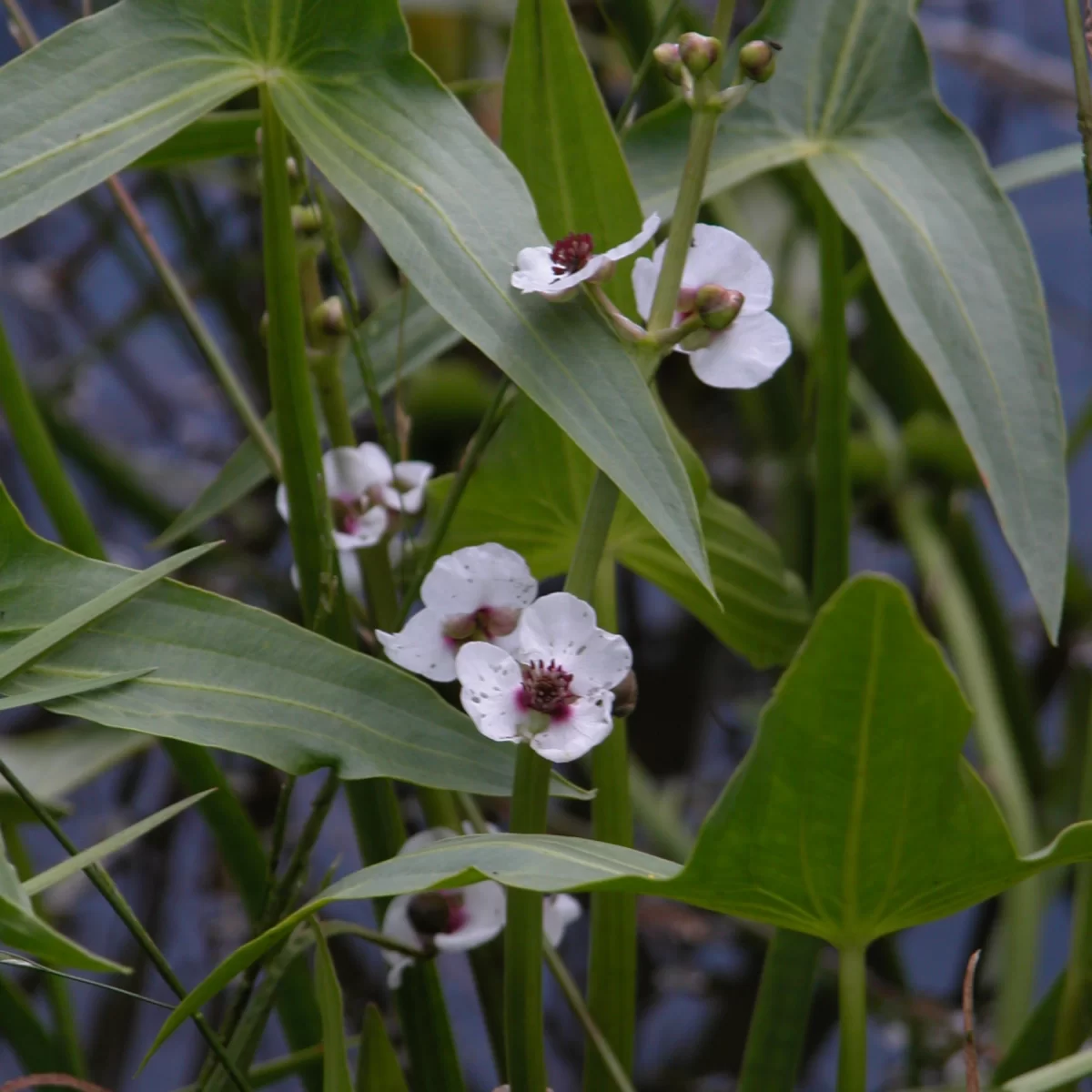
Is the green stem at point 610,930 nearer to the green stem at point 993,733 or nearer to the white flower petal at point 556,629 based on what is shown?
the white flower petal at point 556,629

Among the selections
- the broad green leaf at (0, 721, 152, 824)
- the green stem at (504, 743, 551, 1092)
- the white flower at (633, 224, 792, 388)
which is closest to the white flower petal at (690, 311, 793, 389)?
the white flower at (633, 224, 792, 388)

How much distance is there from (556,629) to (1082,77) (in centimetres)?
22

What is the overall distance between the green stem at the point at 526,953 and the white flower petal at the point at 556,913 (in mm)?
73

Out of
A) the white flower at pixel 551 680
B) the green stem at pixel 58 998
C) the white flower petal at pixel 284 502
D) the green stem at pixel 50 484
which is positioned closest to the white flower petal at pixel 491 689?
the white flower at pixel 551 680

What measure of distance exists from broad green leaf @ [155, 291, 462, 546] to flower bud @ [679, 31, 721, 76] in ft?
0.55

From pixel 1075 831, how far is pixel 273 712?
183mm

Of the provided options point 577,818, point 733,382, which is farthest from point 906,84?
point 577,818

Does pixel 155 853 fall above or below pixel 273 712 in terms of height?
below

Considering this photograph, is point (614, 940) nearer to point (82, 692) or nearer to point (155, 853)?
point (82, 692)

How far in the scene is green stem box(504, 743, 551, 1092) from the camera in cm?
30

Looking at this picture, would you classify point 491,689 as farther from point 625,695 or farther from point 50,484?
point 50,484

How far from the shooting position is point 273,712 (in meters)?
0.31

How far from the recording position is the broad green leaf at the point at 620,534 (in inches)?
17.3

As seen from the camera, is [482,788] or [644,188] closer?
A: [482,788]
